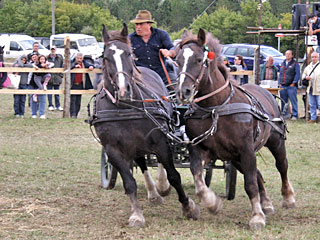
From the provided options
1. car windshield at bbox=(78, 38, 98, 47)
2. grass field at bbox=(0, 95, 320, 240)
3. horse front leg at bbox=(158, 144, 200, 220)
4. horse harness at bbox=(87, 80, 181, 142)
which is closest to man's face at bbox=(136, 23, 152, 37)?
horse harness at bbox=(87, 80, 181, 142)

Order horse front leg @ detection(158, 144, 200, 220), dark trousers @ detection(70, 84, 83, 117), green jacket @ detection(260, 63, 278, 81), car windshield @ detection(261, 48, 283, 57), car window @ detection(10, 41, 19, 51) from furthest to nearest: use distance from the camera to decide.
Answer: car window @ detection(10, 41, 19, 51) < car windshield @ detection(261, 48, 283, 57) < green jacket @ detection(260, 63, 278, 81) < dark trousers @ detection(70, 84, 83, 117) < horse front leg @ detection(158, 144, 200, 220)

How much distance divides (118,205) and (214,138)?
193 centimetres

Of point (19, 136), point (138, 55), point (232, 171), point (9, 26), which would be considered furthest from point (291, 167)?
point (9, 26)

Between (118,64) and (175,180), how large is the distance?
1555 millimetres

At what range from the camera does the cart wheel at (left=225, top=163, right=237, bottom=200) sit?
7950mm

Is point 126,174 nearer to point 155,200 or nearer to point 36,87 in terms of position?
point 155,200

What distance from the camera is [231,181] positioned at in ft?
26.2

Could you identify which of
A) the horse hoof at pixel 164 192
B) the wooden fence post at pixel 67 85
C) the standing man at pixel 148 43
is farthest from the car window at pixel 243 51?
the horse hoof at pixel 164 192

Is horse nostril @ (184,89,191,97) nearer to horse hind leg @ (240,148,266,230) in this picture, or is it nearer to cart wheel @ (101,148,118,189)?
horse hind leg @ (240,148,266,230)

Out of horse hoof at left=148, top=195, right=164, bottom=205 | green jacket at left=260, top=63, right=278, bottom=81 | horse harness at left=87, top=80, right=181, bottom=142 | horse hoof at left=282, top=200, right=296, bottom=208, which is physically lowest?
horse hoof at left=148, top=195, right=164, bottom=205

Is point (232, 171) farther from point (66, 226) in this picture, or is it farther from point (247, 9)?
point (247, 9)

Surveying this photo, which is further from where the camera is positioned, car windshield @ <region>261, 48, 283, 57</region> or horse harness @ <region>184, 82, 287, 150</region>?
car windshield @ <region>261, 48, 283, 57</region>

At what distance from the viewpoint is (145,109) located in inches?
267

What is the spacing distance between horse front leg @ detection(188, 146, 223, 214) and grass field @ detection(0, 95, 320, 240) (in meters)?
0.24
